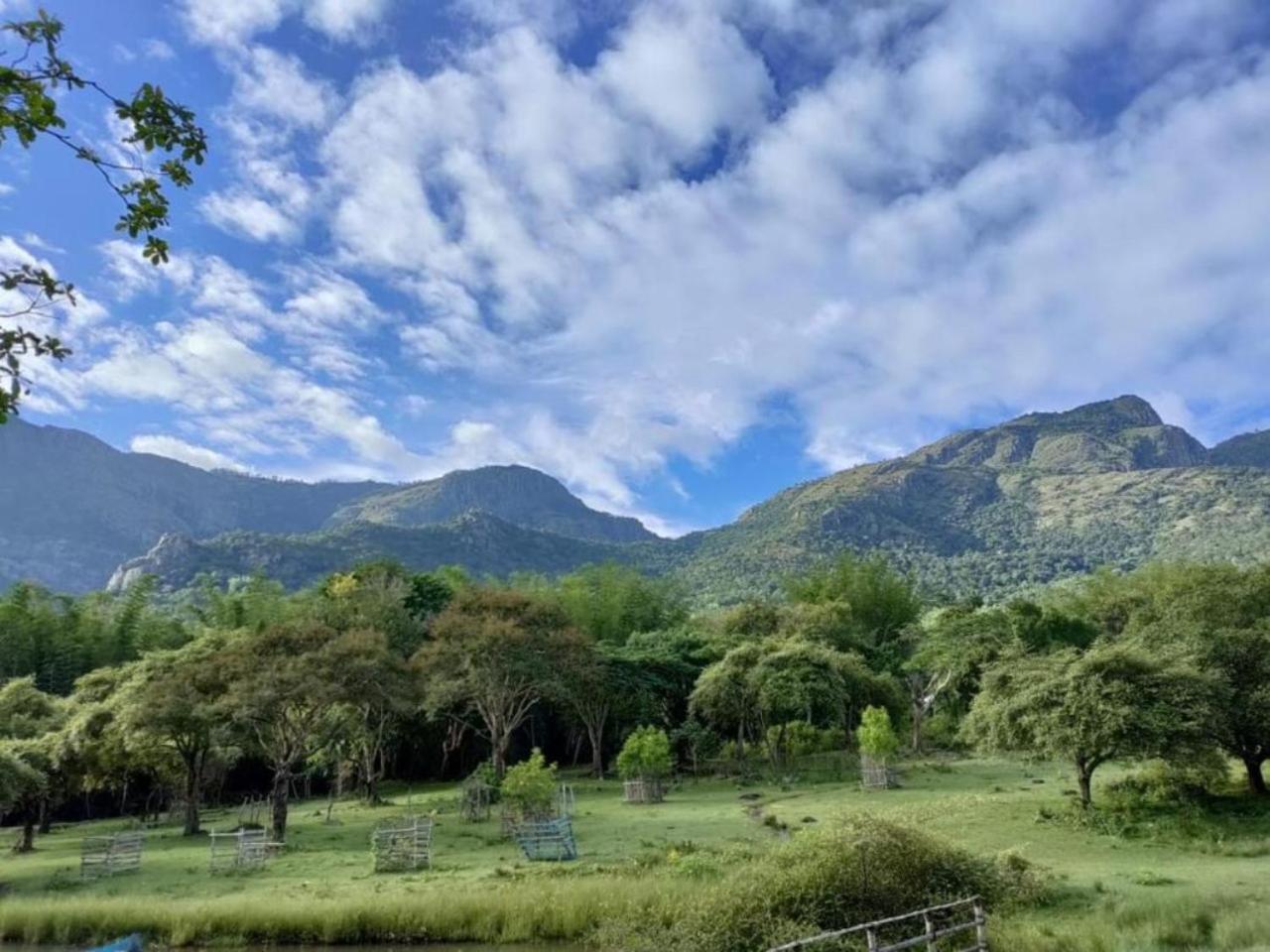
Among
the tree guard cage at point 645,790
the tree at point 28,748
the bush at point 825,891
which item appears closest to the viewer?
the bush at point 825,891

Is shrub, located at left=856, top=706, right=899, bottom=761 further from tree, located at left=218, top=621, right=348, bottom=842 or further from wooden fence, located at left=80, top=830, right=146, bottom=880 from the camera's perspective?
wooden fence, located at left=80, top=830, right=146, bottom=880

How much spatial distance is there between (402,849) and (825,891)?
12.6 metres

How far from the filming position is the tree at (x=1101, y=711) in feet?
71.5

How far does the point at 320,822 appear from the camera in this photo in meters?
32.9

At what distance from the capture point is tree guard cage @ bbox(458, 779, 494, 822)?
30969 millimetres

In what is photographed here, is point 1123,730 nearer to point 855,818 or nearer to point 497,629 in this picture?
point 855,818

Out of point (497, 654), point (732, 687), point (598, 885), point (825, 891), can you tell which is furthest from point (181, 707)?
point (825, 891)

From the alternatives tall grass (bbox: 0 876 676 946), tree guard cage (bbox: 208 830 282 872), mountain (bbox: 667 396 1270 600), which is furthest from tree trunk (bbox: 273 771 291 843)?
mountain (bbox: 667 396 1270 600)

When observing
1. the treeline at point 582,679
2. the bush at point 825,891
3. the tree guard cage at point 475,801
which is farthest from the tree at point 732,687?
the bush at point 825,891

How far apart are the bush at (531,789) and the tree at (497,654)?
900 cm

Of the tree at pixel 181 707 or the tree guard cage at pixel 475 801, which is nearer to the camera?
the tree at pixel 181 707

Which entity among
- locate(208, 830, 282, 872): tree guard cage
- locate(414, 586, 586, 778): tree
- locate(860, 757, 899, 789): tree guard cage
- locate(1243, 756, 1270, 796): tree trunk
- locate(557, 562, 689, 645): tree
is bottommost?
locate(208, 830, 282, 872): tree guard cage

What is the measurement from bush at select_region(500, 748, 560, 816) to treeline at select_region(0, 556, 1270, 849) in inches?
293

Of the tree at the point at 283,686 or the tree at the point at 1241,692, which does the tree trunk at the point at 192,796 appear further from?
the tree at the point at 1241,692
